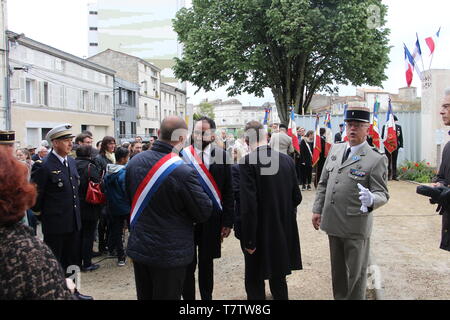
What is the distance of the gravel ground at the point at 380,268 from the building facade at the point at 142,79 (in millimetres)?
36877

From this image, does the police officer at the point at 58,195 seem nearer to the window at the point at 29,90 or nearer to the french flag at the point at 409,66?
the french flag at the point at 409,66

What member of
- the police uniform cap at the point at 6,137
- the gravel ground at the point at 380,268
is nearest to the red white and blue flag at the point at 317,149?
the gravel ground at the point at 380,268

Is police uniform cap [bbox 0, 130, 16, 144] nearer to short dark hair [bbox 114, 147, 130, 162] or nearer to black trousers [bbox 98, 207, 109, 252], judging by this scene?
short dark hair [bbox 114, 147, 130, 162]

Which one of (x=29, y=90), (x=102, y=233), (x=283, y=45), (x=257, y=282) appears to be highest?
(x=283, y=45)

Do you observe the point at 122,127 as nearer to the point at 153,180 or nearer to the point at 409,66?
the point at 409,66

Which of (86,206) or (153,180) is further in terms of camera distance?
(86,206)

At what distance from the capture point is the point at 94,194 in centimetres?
567

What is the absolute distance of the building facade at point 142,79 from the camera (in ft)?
146

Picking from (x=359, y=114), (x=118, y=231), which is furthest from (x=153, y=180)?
(x=118, y=231)

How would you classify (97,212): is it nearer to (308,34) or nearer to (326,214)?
(326,214)

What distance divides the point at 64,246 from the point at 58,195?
→ 719 millimetres

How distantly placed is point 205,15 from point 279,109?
24.6ft

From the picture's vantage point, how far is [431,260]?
225 inches

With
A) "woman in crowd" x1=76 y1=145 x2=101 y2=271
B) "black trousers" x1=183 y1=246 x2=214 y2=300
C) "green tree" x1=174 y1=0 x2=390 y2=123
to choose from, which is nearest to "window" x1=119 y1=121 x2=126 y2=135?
"green tree" x1=174 y1=0 x2=390 y2=123
